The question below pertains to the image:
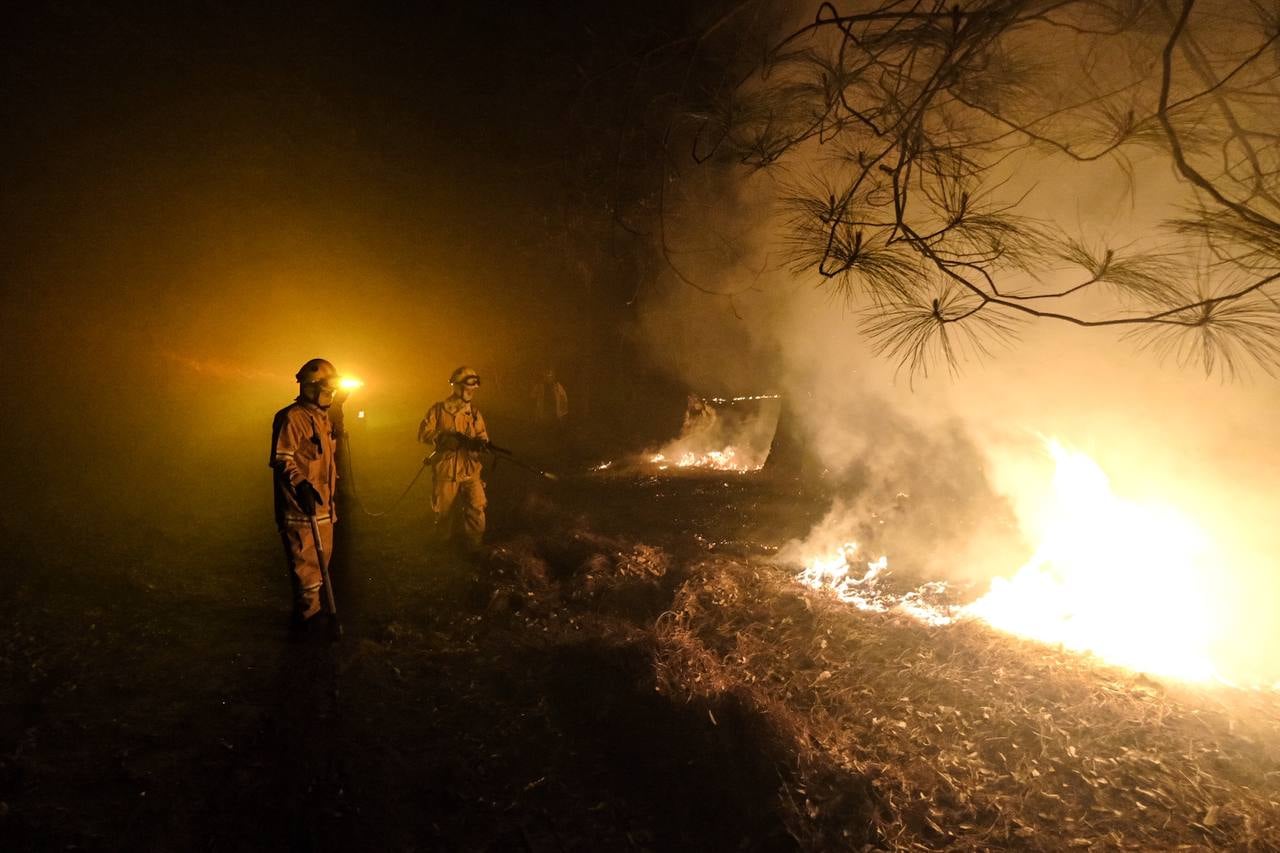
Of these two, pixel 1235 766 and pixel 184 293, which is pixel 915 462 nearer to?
pixel 1235 766

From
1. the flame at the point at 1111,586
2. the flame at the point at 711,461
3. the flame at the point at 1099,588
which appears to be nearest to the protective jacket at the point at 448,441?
the flame at the point at 1099,588

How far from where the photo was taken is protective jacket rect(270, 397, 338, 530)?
4602 millimetres

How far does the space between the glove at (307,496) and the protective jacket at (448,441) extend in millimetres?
2147

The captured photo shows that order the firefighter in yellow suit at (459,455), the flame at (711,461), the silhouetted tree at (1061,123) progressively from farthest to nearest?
the flame at (711,461), the firefighter in yellow suit at (459,455), the silhouetted tree at (1061,123)

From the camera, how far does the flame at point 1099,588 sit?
4562 mm

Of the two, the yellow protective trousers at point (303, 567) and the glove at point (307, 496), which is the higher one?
the glove at point (307, 496)

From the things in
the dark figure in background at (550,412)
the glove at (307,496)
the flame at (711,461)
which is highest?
the dark figure in background at (550,412)

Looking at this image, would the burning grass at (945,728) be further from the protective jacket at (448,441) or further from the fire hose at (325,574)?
the protective jacket at (448,441)

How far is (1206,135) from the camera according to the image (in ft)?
9.05

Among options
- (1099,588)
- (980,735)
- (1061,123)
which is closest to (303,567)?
(980,735)

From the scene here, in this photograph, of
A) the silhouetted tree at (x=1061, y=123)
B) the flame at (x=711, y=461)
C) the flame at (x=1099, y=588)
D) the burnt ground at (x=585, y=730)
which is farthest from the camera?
the flame at (x=711, y=461)

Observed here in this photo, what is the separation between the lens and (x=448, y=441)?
6730 millimetres

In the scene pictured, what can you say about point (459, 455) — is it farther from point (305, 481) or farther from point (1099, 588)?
point (1099, 588)

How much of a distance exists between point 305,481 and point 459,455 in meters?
2.27
